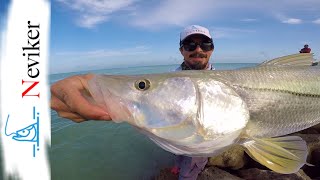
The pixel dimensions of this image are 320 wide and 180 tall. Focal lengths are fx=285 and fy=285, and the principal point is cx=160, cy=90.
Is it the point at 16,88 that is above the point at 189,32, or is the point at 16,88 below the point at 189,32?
below

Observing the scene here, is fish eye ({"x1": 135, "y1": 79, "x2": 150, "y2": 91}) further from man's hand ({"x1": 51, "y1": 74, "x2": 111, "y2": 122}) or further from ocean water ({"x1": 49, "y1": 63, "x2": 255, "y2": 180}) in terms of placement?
ocean water ({"x1": 49, "y1": 63, "x2": 255, "y2": 180})

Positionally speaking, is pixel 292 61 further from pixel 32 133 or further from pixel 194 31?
pixel 32 133

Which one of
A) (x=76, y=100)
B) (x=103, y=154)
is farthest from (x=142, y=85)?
(x=103, y=154)

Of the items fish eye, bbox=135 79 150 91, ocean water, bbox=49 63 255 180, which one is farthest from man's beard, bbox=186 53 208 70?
fish eye, bbox=135 79 150 91

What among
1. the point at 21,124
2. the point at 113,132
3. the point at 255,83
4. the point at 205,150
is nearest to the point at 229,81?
the point at 255,83

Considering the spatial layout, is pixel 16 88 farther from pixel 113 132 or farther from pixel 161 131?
pixel 113 132

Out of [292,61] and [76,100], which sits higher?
[292,61]
